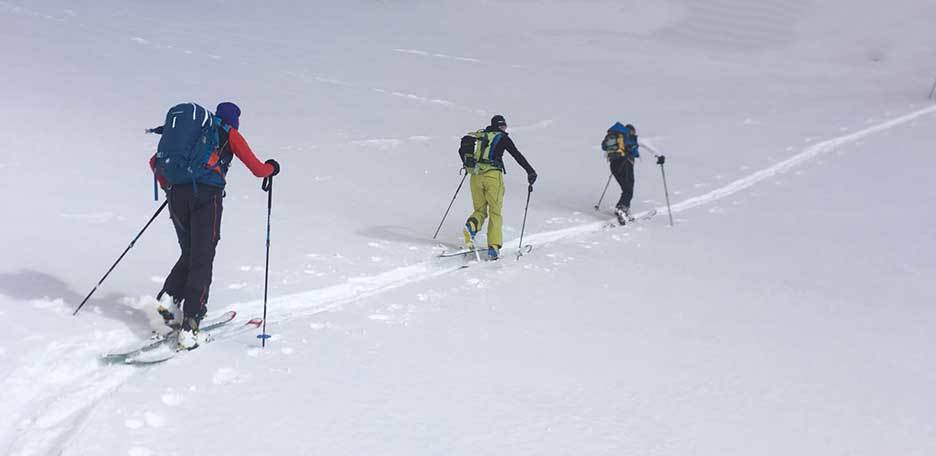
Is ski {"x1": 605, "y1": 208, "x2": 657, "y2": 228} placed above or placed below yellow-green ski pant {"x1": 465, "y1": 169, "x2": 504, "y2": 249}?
below

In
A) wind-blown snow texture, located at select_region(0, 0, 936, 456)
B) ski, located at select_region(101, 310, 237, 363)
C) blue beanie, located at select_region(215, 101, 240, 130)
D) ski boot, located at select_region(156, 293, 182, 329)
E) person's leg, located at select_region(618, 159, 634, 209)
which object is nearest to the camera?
wind-blown snow texture, located at select_region(0, 0, 936, 456)

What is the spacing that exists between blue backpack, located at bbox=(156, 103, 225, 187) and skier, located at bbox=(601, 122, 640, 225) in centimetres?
717

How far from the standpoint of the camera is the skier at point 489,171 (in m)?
8.52

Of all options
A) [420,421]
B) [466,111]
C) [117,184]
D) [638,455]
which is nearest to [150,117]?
[117,184]

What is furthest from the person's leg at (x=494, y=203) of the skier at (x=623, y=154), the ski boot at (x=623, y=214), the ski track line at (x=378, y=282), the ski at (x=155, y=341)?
the ski at (x=155, y=341)

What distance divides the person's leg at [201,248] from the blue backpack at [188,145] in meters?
0.16

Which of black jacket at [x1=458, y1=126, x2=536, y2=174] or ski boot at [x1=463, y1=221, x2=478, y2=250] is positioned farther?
ski boot at [x1=463, y1=221, x2=478, y2=250]

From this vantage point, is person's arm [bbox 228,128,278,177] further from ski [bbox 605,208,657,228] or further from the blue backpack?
ski [bbox 605,208,657,228]

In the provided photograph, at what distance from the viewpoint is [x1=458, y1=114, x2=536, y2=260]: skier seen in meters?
8.52

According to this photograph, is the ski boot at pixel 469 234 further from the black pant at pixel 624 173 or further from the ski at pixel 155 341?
the black pant at pixel 624 173

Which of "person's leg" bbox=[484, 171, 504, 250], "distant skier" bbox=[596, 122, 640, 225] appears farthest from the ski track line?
"distant skier" bbox=[596, 122, 640, 225]

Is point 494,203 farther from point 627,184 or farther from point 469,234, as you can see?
point 627,184

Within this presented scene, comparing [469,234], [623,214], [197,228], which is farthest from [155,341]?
[623,214]

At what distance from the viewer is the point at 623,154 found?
448 inches
